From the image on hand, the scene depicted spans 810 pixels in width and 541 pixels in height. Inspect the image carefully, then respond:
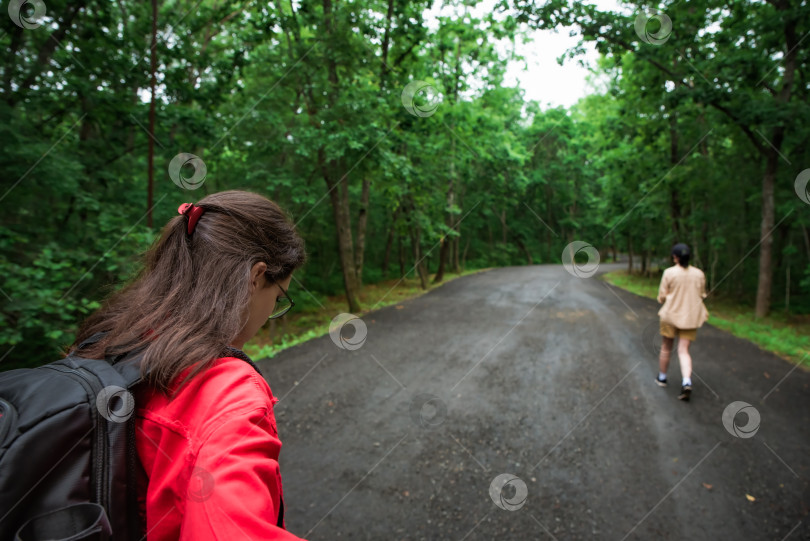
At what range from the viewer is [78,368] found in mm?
957

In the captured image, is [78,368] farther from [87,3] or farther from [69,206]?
[87,3]

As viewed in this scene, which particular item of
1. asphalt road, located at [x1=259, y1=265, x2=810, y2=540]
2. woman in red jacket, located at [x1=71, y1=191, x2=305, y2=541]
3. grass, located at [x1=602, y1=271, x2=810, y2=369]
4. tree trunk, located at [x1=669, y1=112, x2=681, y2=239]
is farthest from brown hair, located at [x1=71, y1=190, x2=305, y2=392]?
tree trunk, located at [x1=669, y1=112, x2=681, y2=239]

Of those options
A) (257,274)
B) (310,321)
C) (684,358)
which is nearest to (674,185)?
(684,358)

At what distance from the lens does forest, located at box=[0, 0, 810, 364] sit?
5.31m

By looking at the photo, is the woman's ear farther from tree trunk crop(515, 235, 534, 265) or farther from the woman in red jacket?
tree trunk crop(515, 235, 534, 265)

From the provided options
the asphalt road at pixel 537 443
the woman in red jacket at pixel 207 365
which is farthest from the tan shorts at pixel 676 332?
the woman in red jacket at pixel 207 365

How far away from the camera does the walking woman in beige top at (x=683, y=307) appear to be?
5.42 m

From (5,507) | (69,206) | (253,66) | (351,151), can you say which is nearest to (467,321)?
(351,151)

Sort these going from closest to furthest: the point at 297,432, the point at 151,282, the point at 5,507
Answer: the point at 5,507
the point at 151,282
the point at 297,432

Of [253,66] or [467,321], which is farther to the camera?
[253,66]

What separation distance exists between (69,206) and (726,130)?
16.8 meters

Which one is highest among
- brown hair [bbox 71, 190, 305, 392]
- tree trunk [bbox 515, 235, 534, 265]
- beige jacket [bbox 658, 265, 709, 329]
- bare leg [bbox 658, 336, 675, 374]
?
brown hair [bbox 71, 190, 305, 392]

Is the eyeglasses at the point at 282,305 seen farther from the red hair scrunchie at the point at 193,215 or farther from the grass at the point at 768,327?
the grass at the point at 768,327

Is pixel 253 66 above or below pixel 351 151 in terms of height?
above
